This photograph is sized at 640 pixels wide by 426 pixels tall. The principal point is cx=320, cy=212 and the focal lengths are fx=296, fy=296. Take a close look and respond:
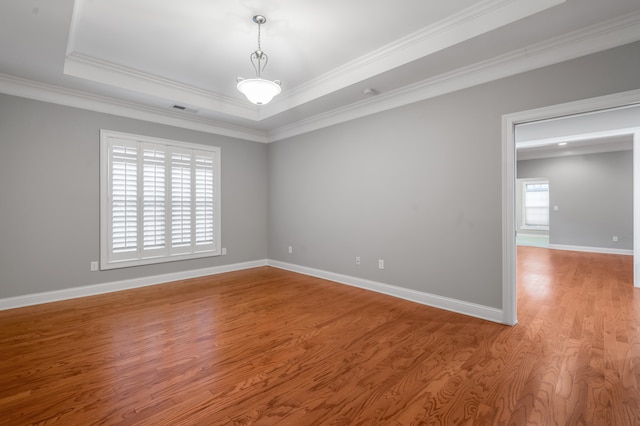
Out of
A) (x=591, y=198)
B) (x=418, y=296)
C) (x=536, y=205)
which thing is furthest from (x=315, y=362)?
(x=536, y=205)

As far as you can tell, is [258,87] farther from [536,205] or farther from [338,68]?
[536,205]

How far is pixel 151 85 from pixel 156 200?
173cm

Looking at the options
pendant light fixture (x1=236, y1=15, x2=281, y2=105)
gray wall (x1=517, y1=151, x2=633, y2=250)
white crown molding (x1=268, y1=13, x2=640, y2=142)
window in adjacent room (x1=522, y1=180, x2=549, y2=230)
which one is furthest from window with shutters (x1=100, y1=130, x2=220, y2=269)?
window in adjacent room (x1=522, y1=180, x2=549, y2=230)

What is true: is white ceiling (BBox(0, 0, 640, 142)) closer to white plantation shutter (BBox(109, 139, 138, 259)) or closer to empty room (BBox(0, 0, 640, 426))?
empty room (BBox(0, 0, 640, 426))

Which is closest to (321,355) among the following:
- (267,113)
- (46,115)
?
(267,113)

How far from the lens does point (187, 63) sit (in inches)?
147

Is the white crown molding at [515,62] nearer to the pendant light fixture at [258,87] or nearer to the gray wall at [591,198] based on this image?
the pendant light fixture at [258,87]

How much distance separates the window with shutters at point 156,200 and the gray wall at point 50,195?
5.4 inches

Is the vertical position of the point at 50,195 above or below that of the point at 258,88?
below

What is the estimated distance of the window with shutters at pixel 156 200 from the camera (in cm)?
437

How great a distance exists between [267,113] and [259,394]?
436 cm

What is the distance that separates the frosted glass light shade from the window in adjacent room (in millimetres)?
10502

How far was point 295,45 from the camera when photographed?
3.32 m

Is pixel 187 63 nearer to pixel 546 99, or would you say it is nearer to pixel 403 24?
pixel 403 24
